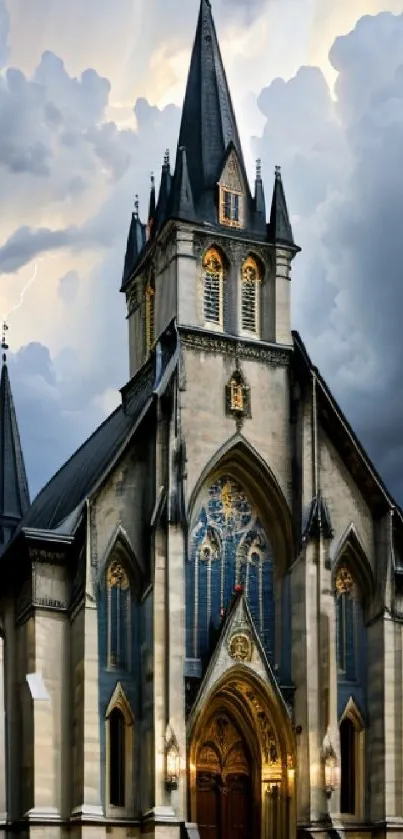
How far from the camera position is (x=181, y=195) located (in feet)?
145

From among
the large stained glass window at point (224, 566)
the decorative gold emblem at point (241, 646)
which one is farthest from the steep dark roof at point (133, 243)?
the decorative gold emblem at point (241, 646)

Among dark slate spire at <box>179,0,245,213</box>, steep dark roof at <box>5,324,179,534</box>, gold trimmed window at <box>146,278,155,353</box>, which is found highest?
dark slate spire at <box>179,0,245,213</box>

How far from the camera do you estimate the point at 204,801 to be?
4203 centimetres

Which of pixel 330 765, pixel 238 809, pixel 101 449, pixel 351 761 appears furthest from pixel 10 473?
pixel 330 765

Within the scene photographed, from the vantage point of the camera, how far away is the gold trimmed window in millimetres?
45862

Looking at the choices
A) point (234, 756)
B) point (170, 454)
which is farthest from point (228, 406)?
point (234, 756)

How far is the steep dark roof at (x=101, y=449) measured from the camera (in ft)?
135

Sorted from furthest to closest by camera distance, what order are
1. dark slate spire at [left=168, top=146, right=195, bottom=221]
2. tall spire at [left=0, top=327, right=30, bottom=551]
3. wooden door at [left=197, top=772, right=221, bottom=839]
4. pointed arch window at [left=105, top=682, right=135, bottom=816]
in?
tall spire at [left=0, top=327, right=30, bottom=551], dark slate spire at [left=168, top=146, right=195, bottom=221], wooden door at [left=197, top=772, right=221, bottom=839], pointed arch window at [left=105, top=682, right=135, bottom=816]

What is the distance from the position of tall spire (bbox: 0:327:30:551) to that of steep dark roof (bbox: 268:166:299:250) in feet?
64.1

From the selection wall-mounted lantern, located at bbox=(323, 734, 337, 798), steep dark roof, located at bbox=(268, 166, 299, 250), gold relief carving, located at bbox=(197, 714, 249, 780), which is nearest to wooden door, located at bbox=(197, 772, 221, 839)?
gold relief carving, located at bbox=(197, 714, 249, 780)

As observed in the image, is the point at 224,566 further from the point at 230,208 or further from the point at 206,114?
the point at 206,114

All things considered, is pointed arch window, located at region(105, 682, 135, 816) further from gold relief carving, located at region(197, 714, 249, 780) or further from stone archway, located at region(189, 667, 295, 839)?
gold relief carving, located at region(197, 714, 249, 780)

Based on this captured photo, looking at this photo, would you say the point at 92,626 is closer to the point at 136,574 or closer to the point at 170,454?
the point at 136,574

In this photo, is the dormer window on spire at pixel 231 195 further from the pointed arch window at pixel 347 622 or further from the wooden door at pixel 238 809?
the wooden door at pixel 238 809
